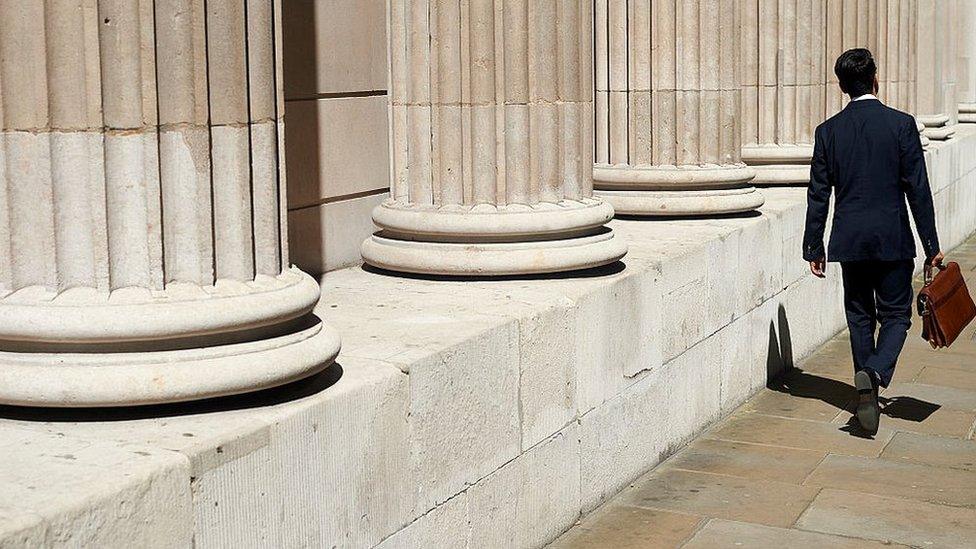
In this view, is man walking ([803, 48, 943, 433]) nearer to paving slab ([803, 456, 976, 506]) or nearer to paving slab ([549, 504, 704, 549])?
paving slab ([803, 456, 976, 506])

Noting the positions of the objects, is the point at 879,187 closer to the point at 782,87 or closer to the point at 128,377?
the point at 782,87

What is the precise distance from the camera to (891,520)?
6570mm

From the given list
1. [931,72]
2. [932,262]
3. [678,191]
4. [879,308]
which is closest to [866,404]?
[879,308]

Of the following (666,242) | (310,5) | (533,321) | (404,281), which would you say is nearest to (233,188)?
(533,321)

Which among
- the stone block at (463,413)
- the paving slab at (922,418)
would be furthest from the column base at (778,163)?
the stone block at (463,413)

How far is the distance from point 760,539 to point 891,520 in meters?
0.69

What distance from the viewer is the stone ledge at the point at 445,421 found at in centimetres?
398

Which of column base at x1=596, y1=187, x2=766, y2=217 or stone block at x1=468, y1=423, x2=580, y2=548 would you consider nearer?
stone block at x1=468, y1=423, x2=580, y2=548

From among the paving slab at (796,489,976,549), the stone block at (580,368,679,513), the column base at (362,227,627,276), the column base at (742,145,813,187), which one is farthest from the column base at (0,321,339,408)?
the column base at (742,145,813,187)

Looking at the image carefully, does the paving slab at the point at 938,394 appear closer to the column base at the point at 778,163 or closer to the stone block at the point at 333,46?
the column base at the point at 778,163

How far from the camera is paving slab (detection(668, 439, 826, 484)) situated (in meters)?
7.38

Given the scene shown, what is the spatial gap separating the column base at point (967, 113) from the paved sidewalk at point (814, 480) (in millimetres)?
13478

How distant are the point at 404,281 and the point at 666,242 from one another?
6.37 feet

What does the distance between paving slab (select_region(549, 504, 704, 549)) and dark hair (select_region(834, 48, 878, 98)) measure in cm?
291
